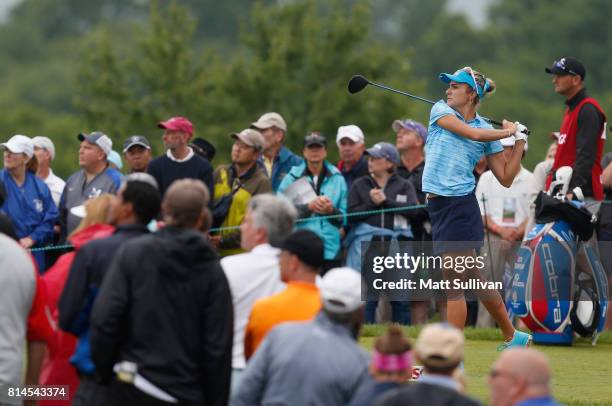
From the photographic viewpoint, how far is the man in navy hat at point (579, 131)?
46.5ft

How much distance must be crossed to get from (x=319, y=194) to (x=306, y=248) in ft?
22.6

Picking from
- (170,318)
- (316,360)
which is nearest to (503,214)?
(170,318)

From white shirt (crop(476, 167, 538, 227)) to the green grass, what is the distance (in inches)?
75.2

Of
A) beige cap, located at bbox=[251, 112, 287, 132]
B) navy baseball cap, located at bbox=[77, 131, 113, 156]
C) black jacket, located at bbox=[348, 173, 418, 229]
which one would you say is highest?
beige cap, located at bbox=[251, 112, 287, 132]

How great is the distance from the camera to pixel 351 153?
16.3m

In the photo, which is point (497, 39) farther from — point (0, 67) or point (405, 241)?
point (405, 241)

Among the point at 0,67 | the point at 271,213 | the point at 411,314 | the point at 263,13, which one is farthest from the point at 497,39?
the point at 271,213

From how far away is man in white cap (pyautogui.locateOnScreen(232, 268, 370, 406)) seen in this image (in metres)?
7.59

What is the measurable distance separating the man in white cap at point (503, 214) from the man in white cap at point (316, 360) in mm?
8545

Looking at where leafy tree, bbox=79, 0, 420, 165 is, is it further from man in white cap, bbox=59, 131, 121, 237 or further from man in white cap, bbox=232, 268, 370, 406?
man in white cap, bbox=232, 268, 370, 406

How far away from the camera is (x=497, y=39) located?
103 meters

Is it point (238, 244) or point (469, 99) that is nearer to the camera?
point (469, 99)

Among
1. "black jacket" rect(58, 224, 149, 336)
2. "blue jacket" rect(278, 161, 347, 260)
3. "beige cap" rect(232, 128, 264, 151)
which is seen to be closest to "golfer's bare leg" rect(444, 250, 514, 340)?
"beige cap" rect(232, 128, 264, 151)

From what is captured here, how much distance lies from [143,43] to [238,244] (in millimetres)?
31763
